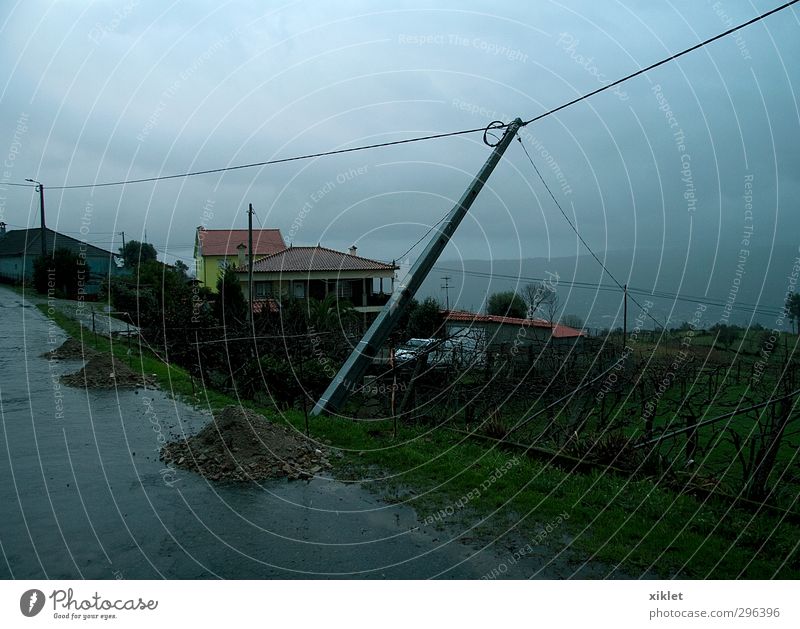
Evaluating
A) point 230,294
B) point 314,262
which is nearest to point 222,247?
point 314,262

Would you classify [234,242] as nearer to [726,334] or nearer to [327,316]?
[327,316]

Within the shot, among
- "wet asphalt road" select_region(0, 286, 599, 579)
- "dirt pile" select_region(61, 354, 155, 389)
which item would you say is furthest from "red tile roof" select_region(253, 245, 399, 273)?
"wet asphalt road" select_region(0, 286, 599, 579)

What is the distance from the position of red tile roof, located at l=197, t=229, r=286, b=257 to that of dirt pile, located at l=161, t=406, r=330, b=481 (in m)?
31.3

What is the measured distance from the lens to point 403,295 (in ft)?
33.7

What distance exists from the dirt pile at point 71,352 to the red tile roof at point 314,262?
43.3ft

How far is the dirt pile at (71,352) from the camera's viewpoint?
17297 millimetres

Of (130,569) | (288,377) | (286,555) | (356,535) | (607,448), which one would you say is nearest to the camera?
(130,569)

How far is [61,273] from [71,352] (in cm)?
2324

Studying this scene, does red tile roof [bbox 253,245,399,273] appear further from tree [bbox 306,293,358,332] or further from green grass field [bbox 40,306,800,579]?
green grass field [bbox 40,306,800,579]

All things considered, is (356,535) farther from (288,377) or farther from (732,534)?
(288,377)

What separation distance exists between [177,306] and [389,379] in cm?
1239

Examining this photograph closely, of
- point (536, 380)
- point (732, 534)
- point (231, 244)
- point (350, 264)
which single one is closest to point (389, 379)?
point (536, 380)

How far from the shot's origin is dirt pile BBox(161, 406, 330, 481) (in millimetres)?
7473

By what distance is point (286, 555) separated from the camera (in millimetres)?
5293
